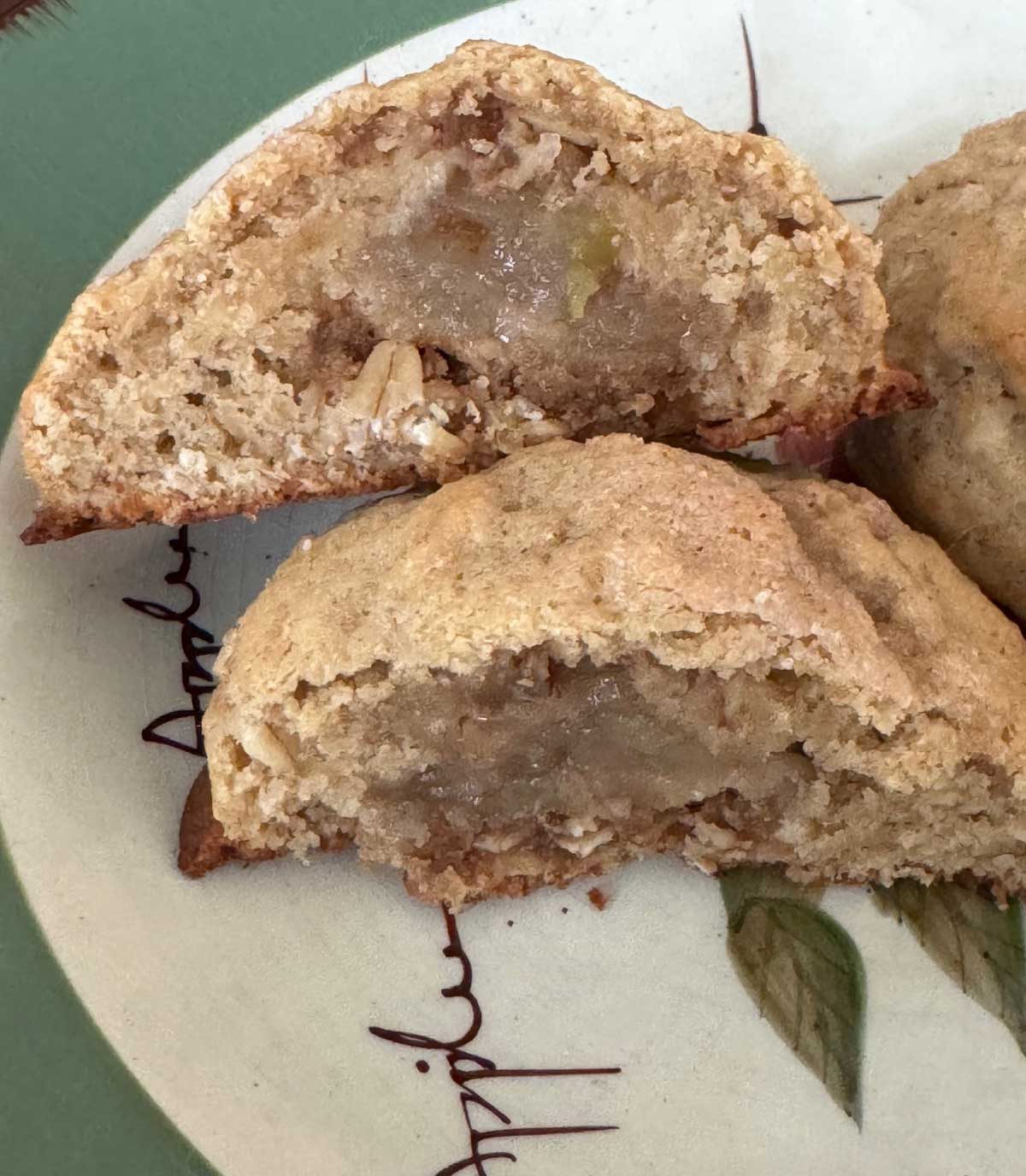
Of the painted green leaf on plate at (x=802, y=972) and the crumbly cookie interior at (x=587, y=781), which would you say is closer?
the crumbly cookie interior at (x=587, y=781)

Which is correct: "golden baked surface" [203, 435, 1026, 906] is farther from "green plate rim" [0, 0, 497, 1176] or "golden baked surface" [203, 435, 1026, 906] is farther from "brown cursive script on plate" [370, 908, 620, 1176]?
"green plate rim" [0, 0, 497, 1176]

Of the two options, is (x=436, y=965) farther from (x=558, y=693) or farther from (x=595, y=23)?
(x=595, y=23)

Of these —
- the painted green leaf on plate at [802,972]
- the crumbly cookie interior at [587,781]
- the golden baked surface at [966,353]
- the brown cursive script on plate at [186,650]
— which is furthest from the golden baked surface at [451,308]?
the painted green leaf on plate at [802,972]

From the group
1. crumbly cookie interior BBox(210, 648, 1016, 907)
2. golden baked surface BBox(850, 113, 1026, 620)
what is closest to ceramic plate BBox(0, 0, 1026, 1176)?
crumbly cookie interior BBox(210, 648, 1016, 907)

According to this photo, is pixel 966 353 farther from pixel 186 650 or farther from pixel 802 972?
pixel 186 650

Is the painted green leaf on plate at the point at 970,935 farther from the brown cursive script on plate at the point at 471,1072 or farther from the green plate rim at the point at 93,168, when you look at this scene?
the green plate rim at the point at 93,168

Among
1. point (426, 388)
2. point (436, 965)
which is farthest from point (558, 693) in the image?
point (436, 965)
